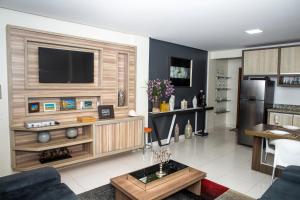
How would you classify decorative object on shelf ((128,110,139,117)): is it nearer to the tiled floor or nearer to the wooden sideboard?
the wooden sideboard

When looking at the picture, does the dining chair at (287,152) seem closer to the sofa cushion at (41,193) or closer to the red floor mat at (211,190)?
the red floor mat at (211,190)

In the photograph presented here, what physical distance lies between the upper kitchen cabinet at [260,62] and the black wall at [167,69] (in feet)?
4.01

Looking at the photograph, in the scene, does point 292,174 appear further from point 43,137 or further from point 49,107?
point 49,107

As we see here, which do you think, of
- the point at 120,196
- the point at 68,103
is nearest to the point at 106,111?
the point at 68,103

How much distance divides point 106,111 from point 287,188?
2907 mm

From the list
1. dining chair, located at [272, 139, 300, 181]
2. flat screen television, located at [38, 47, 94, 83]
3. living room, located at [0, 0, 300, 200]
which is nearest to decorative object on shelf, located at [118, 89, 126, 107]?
living room, located at [0, 0, 300, 200]

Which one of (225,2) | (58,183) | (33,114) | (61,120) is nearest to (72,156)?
(61,120)

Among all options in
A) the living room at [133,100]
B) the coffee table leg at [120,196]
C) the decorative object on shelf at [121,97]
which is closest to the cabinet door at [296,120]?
the living room at [133,100]

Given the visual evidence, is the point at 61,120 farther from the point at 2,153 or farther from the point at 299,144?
the point at 299,144

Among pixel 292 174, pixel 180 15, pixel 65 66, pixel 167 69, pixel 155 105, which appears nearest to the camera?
pixel 292 174

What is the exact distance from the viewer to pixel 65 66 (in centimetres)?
332

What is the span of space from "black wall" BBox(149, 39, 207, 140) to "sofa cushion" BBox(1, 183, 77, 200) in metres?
2.88

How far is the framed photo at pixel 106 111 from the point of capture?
3721 millimetres

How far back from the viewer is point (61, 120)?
336 centimetres
